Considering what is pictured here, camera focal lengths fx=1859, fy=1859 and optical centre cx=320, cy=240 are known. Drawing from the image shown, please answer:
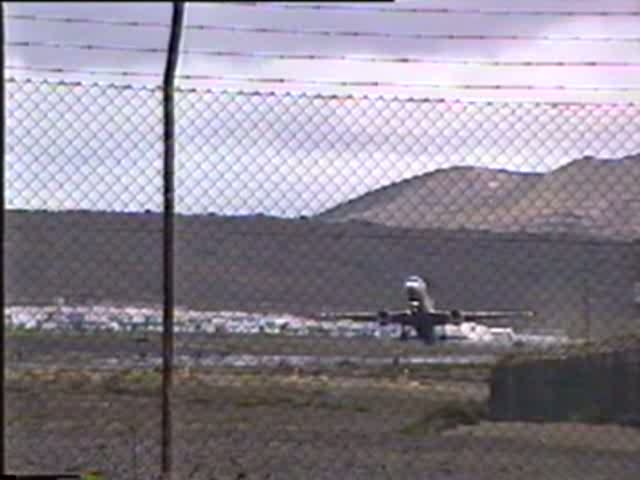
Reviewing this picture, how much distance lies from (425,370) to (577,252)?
1203 inches

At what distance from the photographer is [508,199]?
35.1 ft

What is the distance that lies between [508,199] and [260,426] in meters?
14.3

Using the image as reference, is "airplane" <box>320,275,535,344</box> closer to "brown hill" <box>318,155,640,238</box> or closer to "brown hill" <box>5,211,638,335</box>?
"brown hill" <box>5,211,638,335</box>

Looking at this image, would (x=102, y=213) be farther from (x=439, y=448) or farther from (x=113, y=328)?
(x=439, y=448)

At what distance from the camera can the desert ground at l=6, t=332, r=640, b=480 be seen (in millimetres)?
15070

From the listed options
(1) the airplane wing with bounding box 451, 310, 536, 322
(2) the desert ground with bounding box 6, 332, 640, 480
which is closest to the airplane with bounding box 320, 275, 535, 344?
(1) the airplane wing with bounding box 451, 310, 536, 322

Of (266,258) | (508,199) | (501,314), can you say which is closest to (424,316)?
(501,314)

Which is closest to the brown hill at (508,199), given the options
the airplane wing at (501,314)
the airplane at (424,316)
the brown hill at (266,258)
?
the brown hill at (266,258)

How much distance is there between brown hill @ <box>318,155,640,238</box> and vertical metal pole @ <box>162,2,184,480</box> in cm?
142

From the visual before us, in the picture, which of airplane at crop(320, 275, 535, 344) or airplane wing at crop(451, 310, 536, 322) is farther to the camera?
airplane at crop(320, 275, 535, 344)

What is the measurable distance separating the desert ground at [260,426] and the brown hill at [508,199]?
240cm

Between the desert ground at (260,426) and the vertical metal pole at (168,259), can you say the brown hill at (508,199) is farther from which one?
the desert ground at (260,426)

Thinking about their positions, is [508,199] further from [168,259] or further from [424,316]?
[424,316]

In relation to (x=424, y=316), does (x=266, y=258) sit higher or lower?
higher
